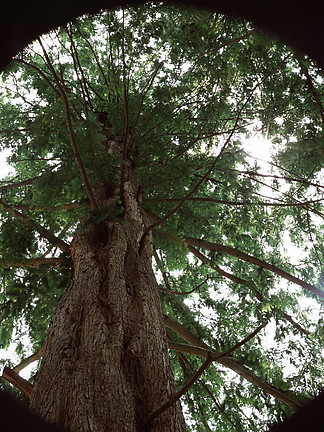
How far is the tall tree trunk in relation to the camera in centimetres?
140

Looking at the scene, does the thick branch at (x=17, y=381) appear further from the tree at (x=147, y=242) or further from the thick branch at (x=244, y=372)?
the thick branch at (x=244, y=372)

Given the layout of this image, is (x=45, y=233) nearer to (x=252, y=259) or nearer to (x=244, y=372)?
(x=244, y=372)

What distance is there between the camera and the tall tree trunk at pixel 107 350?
1.40 m

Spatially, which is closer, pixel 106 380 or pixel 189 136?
pixel 106 380

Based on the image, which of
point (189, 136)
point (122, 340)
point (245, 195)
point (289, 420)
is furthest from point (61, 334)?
point (189, 136)

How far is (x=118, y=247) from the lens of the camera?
8.58ft

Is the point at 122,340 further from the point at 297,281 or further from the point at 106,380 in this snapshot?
the point at 297,281

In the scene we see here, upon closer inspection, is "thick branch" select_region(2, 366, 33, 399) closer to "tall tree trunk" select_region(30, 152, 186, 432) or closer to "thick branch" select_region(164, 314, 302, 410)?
"tall tree trunk" select_region(30, 152, 186, 432)

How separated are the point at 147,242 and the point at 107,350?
1431 millimetres

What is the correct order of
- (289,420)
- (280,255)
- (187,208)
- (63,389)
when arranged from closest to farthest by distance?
1. (289,420)
2. (63,389)
3. (187,208)
4. (280,255)

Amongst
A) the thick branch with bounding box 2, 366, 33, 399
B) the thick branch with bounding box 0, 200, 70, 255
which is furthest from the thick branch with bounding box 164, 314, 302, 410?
the thick branch with bounding box 2, 366, 33, 399

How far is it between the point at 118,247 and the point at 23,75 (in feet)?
19.9

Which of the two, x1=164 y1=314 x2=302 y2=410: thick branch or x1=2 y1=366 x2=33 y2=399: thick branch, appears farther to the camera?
x1=164 y1=314 x2=302 y2=410: thick branch

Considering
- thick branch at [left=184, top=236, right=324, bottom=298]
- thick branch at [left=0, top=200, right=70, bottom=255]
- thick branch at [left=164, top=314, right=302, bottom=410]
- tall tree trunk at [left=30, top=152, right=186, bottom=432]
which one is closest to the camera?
tall tree trunk at [left=30, top=152, right=186, bottom=432]
